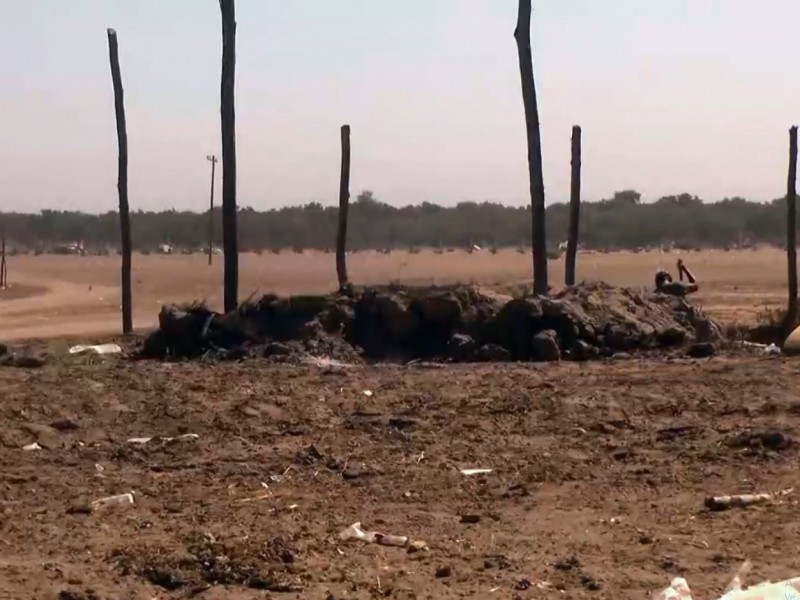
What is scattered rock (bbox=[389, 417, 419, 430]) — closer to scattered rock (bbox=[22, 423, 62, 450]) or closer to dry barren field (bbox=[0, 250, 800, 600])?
dry barren field (bbox=[0, 250, 800, 600])

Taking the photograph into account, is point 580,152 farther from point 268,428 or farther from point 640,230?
point 640,230

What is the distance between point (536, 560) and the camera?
22.3 feet

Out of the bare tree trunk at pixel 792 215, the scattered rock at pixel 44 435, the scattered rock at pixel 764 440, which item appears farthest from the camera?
the bare tree trunk at pixel 792 215

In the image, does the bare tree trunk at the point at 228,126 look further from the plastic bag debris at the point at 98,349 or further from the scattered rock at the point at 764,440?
the scattered rock at the point at 764,440

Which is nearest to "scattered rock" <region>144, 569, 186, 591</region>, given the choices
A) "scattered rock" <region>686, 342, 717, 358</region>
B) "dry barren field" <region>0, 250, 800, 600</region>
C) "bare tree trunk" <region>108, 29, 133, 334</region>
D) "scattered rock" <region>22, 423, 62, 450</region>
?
"dry barren field" <region>0, 250, 800, 600</region>

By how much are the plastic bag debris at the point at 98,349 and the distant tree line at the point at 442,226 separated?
5669 cm

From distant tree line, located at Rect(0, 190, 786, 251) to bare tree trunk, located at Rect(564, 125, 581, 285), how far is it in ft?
→ 159

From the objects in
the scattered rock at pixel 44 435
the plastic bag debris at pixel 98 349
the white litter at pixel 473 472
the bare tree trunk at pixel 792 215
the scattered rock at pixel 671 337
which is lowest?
the white litter at pixel 473 472

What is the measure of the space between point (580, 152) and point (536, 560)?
17664mm

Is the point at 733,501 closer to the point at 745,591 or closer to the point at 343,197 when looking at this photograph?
the point at 745,591

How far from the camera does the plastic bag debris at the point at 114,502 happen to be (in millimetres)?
8062

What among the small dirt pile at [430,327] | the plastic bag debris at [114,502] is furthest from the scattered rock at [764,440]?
the small dirt pile at [430,327]

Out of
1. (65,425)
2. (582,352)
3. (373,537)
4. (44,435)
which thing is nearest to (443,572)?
(373,537)

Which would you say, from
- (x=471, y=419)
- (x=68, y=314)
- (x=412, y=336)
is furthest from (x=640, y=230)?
(x=471, y=419)
